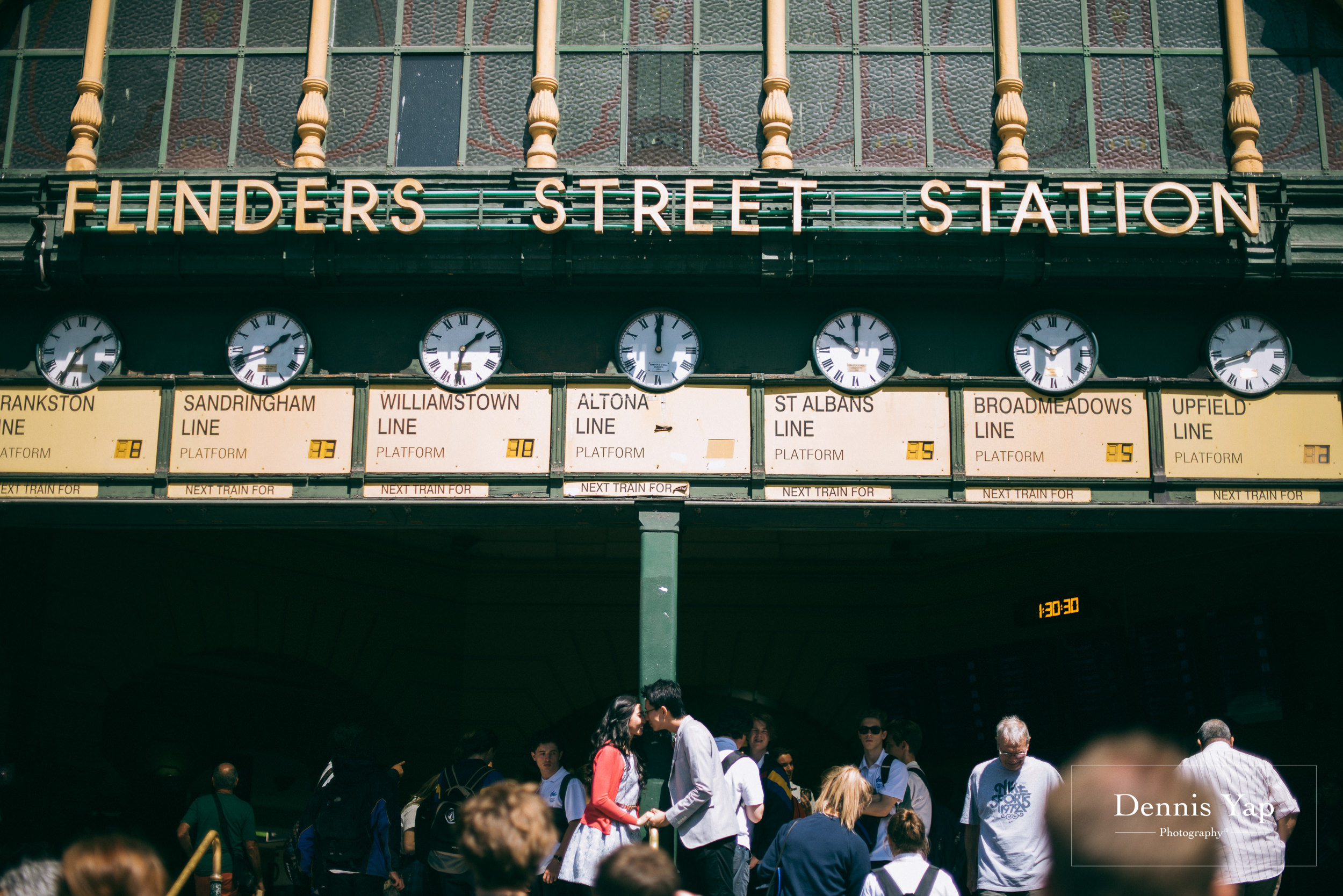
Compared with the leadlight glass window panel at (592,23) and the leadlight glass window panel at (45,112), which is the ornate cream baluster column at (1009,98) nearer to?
the leadlight glass window panel at (592,23)

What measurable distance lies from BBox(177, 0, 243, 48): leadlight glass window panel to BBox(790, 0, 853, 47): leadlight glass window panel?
5.13 metres

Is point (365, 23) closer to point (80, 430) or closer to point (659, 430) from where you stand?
point (80, 430)

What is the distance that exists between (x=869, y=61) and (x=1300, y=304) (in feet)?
16.6

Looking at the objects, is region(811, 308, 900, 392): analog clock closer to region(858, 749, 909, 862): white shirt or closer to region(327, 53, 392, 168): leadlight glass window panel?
region(858, 749, 909, 862): white shirt

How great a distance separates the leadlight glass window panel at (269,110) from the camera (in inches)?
524

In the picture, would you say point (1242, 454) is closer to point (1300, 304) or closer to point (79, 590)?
point (1300, 304)

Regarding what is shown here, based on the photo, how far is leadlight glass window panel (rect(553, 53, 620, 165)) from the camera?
1316 centimetres

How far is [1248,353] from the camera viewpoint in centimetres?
1247

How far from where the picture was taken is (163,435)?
41.1ft

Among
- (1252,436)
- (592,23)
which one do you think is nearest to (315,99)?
(592,23)

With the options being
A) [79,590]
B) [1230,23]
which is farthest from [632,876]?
[79,590]

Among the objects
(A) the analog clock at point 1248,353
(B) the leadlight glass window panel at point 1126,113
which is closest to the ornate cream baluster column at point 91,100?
(B) the leadlight glass window panel at point 1126,113

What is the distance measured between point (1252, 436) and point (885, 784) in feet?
17.6

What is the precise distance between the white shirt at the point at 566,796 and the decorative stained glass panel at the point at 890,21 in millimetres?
8278
